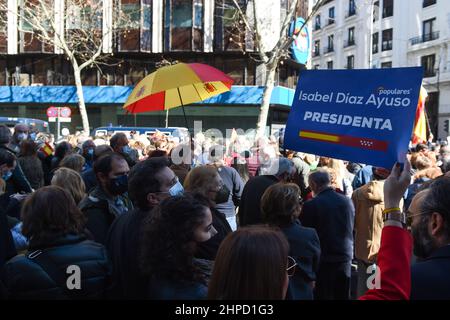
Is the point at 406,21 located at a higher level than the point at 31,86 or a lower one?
higher

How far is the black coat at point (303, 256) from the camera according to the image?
3617mm

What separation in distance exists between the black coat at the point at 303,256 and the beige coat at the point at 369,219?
189 centimetres

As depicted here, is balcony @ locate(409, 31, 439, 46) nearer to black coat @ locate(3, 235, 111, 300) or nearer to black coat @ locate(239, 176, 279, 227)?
black coat @ locate(239, 176, 279, 227)

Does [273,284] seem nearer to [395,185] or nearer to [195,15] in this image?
[395,185]

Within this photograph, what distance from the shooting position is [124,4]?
95.9 ft

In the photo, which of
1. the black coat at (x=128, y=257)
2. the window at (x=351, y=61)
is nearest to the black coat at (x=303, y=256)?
the black coat at (x=128, y=257)

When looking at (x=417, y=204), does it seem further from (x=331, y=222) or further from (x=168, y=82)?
(x=168, y=82)

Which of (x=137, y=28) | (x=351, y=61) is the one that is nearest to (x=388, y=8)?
(x=351, y=61)

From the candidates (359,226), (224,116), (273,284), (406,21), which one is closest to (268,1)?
(224,116)

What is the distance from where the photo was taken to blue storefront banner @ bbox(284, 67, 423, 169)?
2.78m

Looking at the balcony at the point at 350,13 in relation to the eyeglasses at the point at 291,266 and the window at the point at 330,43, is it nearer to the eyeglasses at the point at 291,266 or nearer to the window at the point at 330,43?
the window at the point at 330,43

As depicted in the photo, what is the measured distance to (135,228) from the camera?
287 centimetres
